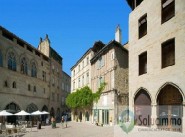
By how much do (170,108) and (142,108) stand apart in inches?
137

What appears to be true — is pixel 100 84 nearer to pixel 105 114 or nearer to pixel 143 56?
pixel 105 114

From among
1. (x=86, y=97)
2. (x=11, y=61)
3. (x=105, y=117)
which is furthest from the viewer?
(x=86, y=97)

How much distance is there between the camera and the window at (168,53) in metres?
16.5

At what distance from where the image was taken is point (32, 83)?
44.2 m

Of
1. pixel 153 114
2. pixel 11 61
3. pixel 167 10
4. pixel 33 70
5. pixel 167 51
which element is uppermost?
pixel 167 10

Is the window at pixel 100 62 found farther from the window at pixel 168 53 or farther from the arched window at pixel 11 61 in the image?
the window at pixel 168 53

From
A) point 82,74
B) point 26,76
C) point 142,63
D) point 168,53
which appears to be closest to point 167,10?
point 168,53

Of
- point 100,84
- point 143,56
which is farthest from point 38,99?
point 143,56

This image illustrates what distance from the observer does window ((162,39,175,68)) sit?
1645 cm

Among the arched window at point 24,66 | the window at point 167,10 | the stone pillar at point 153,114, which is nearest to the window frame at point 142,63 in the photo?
the stone pillar at point 153,114

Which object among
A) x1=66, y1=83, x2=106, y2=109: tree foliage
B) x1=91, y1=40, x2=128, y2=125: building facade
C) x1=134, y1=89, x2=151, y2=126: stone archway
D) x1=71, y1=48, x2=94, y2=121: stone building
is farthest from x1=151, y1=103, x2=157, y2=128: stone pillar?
x1=71, y1=48, x2=94, y2=121: stone building

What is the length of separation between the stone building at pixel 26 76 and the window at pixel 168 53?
23.2 m

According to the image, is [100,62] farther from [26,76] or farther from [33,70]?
[33,70]

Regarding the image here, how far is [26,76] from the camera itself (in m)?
41.8
